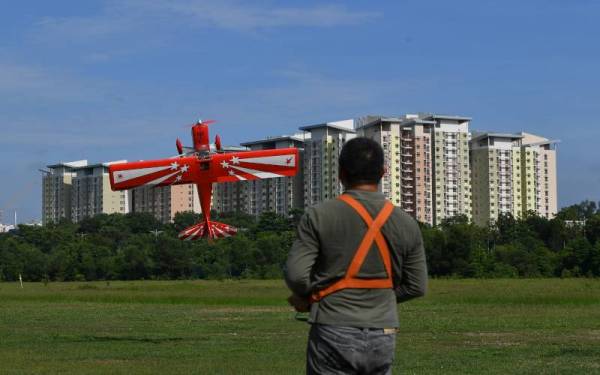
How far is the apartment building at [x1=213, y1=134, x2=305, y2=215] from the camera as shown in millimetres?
131000

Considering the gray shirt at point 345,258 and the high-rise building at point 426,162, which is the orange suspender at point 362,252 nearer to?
the gray shirt at point 345,258

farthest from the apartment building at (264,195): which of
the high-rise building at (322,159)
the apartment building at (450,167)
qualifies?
the apartment building at (450,167)

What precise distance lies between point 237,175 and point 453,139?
4557 inches

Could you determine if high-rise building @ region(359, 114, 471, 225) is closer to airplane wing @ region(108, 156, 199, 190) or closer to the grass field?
the grass field

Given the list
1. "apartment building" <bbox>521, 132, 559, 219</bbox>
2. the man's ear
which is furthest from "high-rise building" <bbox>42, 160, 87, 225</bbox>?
the man's ear

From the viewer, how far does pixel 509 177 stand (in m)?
140

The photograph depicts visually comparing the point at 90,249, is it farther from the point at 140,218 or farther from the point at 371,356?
the point at 371,356

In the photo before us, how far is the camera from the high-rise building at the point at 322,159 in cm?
12050

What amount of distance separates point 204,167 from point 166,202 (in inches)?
5197

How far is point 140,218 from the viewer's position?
120 metres

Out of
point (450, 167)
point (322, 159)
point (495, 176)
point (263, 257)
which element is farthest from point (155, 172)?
point (495, 176)

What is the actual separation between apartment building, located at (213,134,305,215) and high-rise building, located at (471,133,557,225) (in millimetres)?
25137

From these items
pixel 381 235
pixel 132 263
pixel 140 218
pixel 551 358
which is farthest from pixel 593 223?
pixel 381 235

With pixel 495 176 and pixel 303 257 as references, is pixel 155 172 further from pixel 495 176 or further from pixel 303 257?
pixel 495 176
